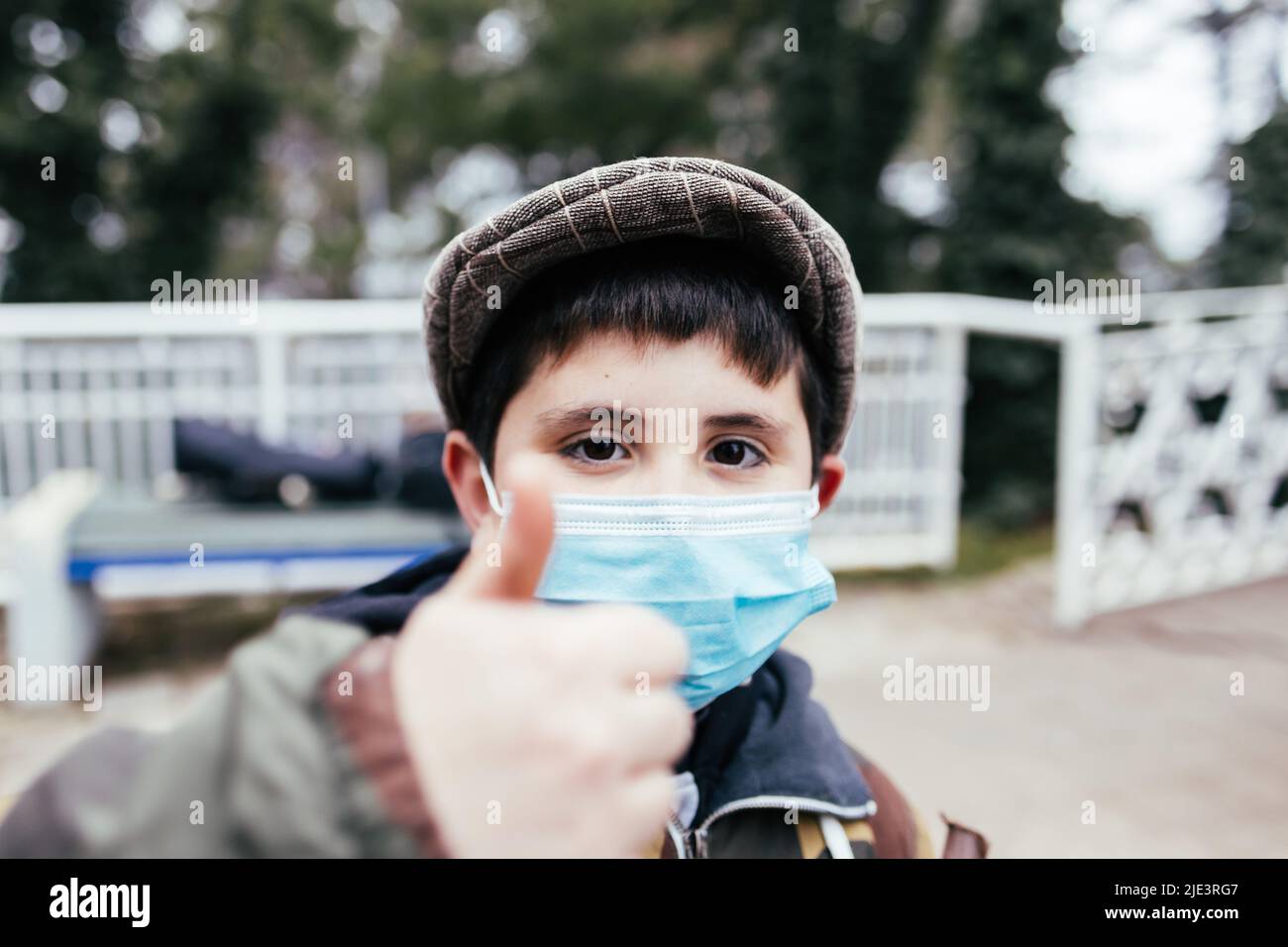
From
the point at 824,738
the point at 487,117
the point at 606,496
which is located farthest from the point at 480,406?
the point at 487,117

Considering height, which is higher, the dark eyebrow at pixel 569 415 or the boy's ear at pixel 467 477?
the dark eyebrow at pixel 569 415

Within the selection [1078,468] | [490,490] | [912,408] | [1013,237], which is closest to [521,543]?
[490,490]

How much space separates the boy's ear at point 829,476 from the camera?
3.60ft

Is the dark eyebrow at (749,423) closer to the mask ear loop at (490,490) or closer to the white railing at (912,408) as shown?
the mask ear loop at (490,490)

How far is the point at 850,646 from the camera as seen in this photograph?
366 centimetres

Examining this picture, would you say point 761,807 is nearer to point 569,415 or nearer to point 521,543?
point 569,415

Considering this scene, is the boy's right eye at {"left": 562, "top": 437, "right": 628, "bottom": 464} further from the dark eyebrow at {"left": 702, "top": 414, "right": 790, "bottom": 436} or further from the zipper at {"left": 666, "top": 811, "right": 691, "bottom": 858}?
the zipper at {"left": 666, "top": 811, "right": 691, "bottom": 858}

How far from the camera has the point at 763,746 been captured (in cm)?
96

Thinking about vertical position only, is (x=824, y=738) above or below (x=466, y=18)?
below

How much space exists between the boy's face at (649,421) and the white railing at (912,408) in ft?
11.2

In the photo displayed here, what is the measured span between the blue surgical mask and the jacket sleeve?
450 millimetres

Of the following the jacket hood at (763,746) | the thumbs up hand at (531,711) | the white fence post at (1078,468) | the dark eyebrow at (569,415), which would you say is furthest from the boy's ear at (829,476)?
the white fence post at (1078,468)
